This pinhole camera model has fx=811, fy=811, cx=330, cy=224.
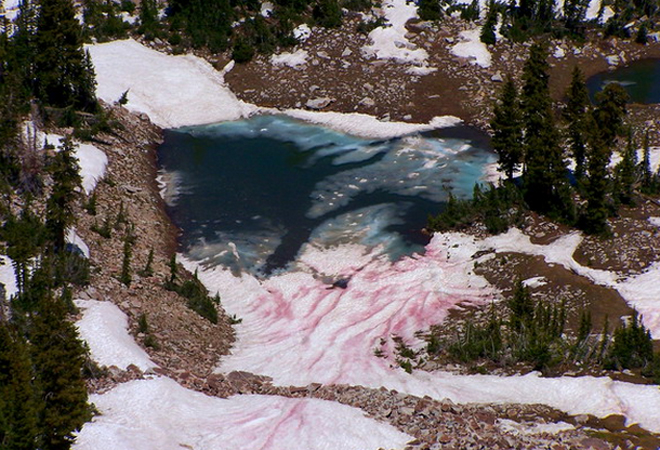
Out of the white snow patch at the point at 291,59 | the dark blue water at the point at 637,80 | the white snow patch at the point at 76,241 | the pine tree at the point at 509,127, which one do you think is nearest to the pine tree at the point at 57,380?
the white snow patch at the point at 76,241

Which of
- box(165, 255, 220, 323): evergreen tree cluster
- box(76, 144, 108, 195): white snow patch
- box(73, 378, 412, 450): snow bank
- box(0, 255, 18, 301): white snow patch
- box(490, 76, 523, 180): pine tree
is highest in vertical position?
box(490, 76, 523, 180): pine tree

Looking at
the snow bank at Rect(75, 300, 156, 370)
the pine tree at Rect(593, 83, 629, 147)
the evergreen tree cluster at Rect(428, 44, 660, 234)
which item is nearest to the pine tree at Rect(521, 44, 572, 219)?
the evergreen tree cluster at Rect(428, 44, 660, 234)

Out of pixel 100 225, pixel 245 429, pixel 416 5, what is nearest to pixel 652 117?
pixel 416 5

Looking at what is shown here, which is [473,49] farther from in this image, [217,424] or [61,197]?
[217,424]

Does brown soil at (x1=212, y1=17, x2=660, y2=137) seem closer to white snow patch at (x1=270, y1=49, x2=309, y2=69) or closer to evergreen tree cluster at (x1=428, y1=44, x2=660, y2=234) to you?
white snow patch at (x1=270, y1=49, x2=309, y2=69)

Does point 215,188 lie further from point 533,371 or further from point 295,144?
point 533,371
